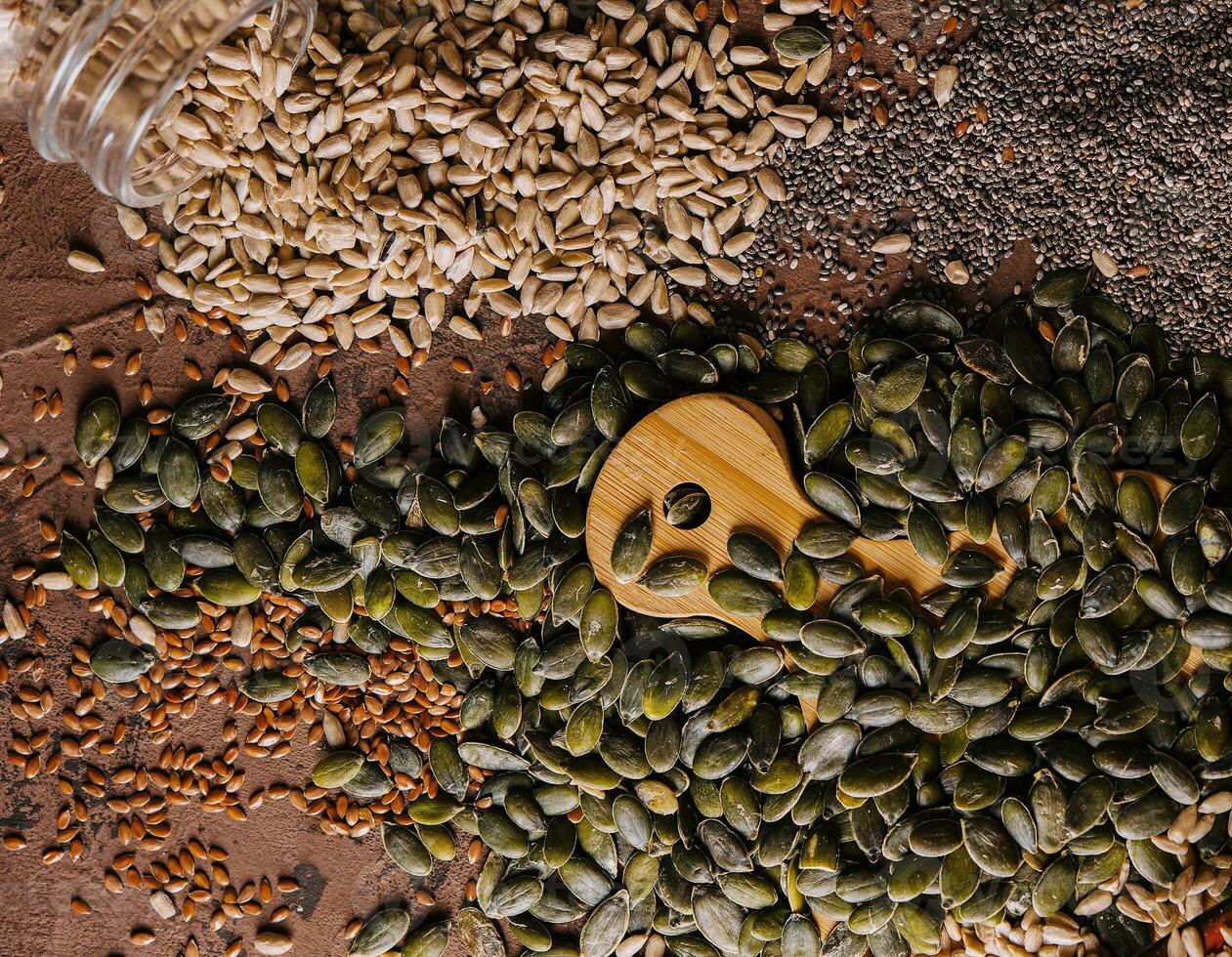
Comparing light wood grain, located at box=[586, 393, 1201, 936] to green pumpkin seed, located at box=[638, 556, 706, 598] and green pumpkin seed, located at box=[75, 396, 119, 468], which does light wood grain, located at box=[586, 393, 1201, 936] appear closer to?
green pumpkin seed, located at box=[638, 556, 706, 598]

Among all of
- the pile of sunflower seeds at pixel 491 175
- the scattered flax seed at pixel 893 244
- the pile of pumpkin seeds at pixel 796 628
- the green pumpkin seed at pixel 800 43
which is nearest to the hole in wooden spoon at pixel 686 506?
the pile of pumpkin seeds at pixel 796 628

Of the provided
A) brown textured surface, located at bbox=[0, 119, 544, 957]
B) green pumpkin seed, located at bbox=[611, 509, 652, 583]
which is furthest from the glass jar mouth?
green pumpkin seed, located at bbox=[611, 509, 652, 583]

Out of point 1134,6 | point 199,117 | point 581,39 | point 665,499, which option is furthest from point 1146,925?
point 199,117

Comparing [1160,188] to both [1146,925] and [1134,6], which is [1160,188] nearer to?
[1134,6]

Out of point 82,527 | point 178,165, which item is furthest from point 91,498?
point 178,165

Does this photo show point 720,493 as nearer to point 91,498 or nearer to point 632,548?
point 632,548
